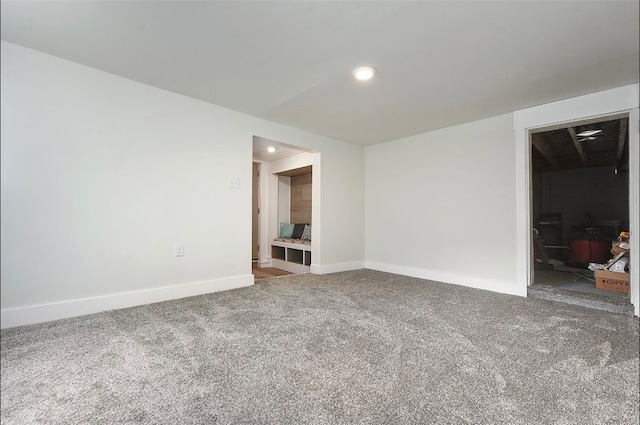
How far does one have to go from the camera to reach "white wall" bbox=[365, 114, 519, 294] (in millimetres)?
2953

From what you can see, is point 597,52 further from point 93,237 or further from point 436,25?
point 93,237

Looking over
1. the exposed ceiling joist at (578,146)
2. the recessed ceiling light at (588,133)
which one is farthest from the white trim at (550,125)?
the recessed ceiling light at (588,133)

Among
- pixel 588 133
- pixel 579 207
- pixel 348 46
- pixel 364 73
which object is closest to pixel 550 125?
pixel 588 133

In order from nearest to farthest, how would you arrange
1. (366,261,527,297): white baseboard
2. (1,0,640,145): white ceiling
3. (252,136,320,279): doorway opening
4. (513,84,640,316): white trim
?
1. (1,0,640,145): white ceiling
2. (513,84,640,316): white trim
3. (366,261,527,297): white baseboard
4. (252,136,320,279): doorway opening

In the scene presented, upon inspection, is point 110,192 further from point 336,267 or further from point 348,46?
point 336,267

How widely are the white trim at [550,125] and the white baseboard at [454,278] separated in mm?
100

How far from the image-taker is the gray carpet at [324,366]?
3.46ft

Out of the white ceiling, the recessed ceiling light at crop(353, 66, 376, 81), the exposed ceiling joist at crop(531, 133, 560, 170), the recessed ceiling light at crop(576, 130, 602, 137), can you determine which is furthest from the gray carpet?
the recessed ceiling light at crop(576, 130, 602, 137)

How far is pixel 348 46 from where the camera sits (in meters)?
1.81

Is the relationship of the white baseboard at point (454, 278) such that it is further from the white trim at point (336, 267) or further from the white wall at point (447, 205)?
the white trim at point (336, 267)

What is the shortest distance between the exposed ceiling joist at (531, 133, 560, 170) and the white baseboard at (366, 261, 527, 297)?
5.80ft

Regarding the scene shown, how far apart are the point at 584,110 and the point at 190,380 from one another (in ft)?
11.4

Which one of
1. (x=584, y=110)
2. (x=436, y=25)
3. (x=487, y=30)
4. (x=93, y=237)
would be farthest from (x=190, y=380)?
(x=584, y=110)

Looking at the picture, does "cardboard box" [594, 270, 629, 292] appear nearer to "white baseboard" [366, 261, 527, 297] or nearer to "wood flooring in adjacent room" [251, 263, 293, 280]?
"white baseboard" [366, 261, 527, 297]
